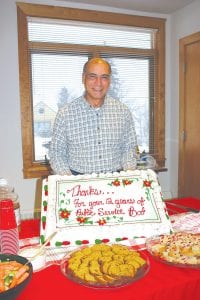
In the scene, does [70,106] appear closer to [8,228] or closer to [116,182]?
[116,182]

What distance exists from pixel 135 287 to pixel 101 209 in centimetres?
41

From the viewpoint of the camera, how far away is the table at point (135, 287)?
859 millimetres

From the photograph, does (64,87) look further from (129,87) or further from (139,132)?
(139,132)

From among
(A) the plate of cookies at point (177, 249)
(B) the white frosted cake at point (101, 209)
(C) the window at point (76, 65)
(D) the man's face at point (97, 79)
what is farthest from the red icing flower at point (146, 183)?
(C) the window at point (76, 65)

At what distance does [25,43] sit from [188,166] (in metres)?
2.34

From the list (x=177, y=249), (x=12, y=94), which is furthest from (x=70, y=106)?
(x=12, y=94)

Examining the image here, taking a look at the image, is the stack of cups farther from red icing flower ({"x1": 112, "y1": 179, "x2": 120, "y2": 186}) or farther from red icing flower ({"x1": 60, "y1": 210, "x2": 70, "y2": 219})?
red icing flower ({"x1": 112, "y1": 179, "x2": 120, "y2": 186})

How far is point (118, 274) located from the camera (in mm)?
880

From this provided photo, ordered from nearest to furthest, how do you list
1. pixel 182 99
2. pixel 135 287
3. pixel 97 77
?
pixel 135 287 → pixel 97 77 → pixel 182 99

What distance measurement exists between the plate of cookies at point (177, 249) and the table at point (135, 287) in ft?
0.07

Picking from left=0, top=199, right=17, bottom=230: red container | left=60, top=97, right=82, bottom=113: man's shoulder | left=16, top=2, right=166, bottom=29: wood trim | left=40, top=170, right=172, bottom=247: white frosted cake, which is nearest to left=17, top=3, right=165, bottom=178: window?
left=16, top=2, right=166, bottom=29: wood trim

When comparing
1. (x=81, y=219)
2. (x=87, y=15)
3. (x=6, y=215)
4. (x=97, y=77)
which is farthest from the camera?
(x=87, y=15)

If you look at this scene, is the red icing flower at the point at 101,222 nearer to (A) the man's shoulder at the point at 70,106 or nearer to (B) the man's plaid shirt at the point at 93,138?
(B) the man's plaid shirt at the point at 93,138

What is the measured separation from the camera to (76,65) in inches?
142
